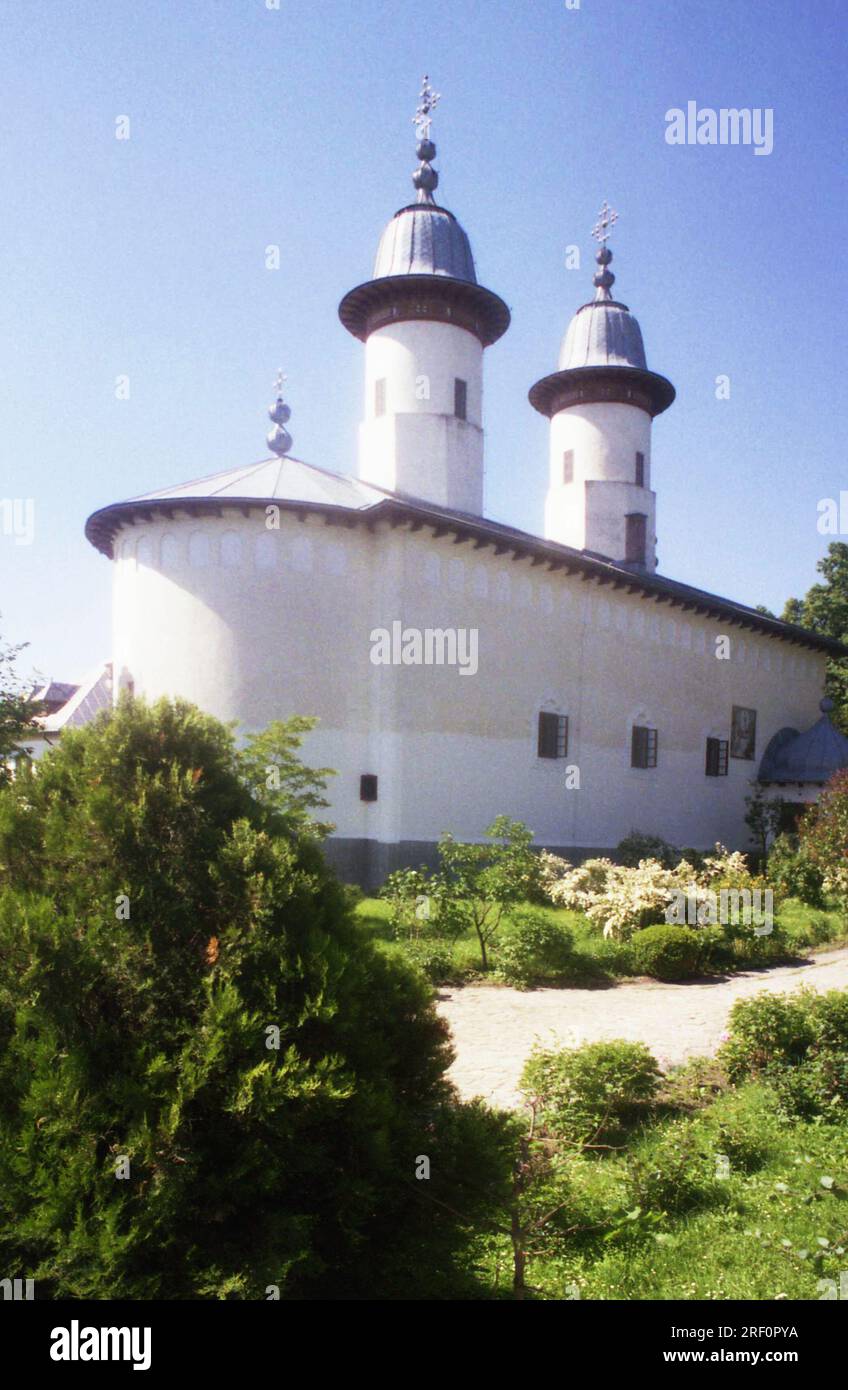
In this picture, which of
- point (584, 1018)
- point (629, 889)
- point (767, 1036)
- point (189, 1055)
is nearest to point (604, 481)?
point (629, 889)

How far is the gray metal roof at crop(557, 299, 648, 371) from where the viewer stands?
2794 cm

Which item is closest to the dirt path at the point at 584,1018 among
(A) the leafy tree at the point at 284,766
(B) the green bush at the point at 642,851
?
(A) the leafy tree at the point at 284,766

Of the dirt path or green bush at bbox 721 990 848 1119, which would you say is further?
the dirt path

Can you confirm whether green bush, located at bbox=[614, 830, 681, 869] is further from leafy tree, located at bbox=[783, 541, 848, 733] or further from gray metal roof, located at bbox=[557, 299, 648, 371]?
leafy tree, located at bbox=[783, 541, 848, 733]

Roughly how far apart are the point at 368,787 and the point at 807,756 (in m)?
15.0

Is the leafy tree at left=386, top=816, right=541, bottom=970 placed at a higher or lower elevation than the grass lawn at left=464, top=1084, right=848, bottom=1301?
higher

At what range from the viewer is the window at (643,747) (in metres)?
23.7

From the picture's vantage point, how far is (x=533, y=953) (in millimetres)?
11008

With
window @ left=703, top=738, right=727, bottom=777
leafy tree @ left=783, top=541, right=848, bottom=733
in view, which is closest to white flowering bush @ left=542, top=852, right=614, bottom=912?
window @ left=703, top=738, right=727, bottom=777

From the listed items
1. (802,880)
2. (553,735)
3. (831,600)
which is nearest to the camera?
(802,880)

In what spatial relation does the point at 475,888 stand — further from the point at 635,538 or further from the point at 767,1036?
the point at 635,538

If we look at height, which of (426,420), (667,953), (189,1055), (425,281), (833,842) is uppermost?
(425,281)

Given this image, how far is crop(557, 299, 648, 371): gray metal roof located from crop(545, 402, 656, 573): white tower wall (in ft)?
4.09
